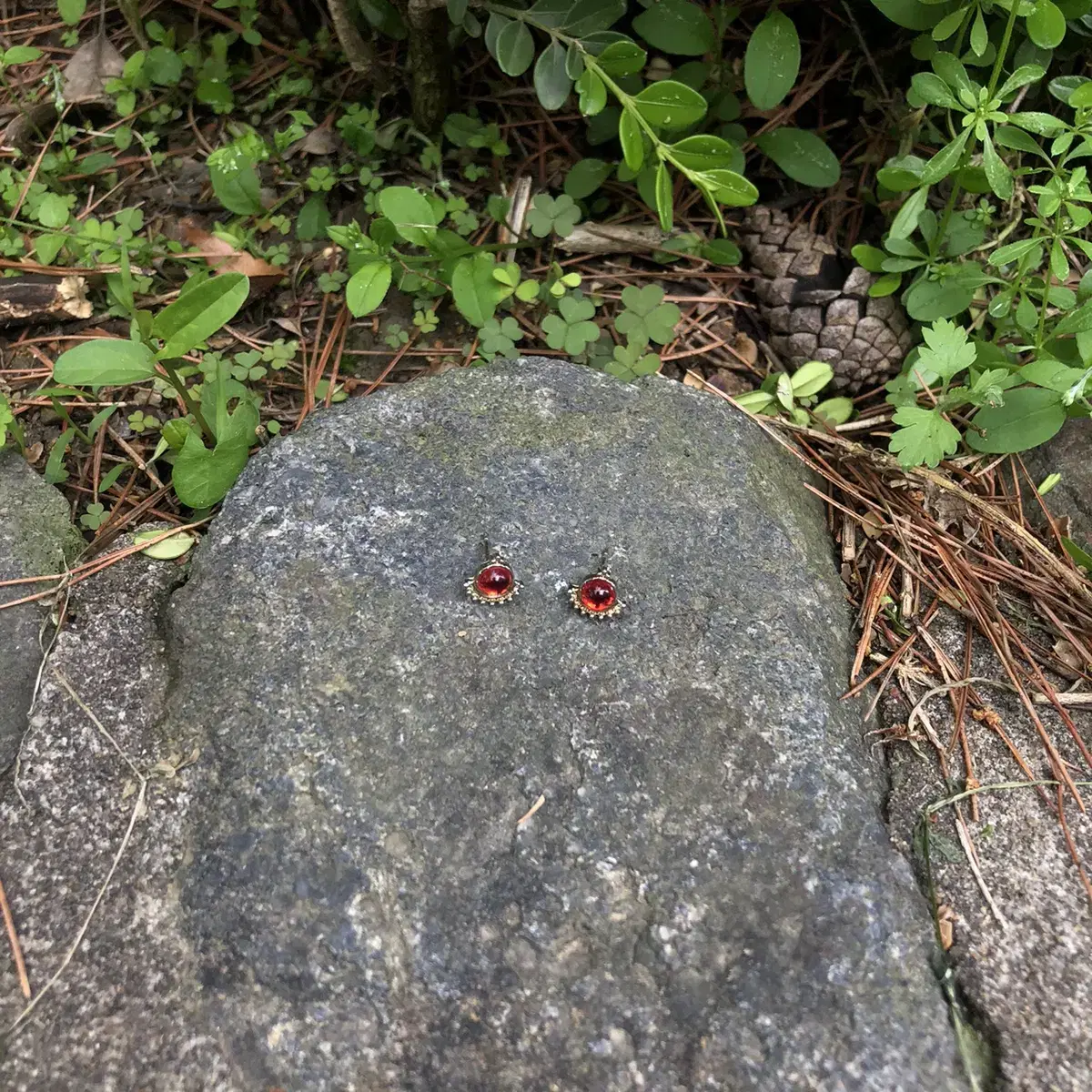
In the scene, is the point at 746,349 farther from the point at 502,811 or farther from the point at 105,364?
the point at 105,364

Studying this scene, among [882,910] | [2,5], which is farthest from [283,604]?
[2,5]

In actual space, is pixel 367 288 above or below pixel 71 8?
below

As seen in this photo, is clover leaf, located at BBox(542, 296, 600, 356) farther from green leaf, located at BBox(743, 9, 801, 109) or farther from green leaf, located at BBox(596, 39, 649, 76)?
green leaf, located at BBox(743, 9, 801, 109)

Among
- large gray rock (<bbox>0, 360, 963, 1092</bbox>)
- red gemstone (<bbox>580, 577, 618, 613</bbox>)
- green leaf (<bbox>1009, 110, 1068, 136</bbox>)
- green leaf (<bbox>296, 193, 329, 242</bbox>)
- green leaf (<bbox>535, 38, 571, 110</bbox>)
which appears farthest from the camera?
green leaf (<bbox>296, 193, 329, 242</bbox>)

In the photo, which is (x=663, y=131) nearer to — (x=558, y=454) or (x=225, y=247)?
(x=558, y=454)

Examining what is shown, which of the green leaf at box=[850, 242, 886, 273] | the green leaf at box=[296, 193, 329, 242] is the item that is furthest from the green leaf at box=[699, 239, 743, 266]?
the green leaf at box=[296, 193, 329, 242]

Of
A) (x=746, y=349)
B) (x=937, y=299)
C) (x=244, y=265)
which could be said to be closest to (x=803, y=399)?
(x=746, y=349)

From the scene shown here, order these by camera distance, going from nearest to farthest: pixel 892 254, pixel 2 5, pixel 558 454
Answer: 1. pixel 558 454
2. pixel 892 254
3. pixel 2 5
